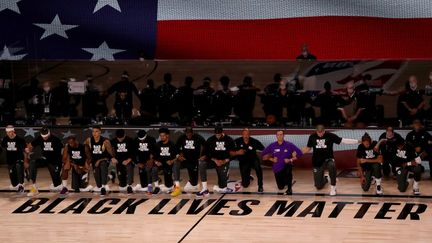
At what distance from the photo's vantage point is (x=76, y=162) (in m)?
18.2

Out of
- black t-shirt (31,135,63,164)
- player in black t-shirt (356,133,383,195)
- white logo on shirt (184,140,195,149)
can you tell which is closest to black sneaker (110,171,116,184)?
black t-shirt (31,135,63,164)

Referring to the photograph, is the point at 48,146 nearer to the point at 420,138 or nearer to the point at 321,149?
the point at 321,149

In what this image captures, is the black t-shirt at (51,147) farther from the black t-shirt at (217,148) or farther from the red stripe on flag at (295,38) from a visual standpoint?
the black t-shirt at (217,148)

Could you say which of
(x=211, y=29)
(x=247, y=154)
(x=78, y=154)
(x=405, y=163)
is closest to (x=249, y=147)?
(x=247, y=154)

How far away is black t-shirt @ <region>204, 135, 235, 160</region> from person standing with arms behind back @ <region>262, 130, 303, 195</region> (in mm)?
905

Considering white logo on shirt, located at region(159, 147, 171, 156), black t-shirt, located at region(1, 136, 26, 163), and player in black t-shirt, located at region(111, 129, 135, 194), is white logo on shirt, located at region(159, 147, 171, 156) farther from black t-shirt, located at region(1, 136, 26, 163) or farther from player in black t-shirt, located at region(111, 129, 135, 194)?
black t-shirt, located at region(1, 136, 26, 163)

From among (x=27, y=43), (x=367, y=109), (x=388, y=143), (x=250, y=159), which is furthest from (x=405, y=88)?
(x=27, y=43)

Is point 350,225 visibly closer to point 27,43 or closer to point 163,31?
point 163,31

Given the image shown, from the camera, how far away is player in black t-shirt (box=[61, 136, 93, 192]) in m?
18.2

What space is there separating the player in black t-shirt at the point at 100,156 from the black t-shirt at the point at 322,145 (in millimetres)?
4911

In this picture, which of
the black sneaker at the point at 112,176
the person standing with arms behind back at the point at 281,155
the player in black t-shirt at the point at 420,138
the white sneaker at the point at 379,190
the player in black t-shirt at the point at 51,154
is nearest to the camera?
the white sneaker at the point at 379,190

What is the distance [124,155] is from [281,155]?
3809 mm

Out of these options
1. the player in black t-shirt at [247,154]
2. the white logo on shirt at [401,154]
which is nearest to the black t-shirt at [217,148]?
the player in black t-shirt at [247,154]

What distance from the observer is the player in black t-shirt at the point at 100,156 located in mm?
18109
